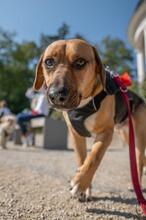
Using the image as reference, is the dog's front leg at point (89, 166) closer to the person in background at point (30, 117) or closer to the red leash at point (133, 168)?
the red leash at point (133, 168)

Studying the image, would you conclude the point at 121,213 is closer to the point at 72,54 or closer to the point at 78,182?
the point at 78,182

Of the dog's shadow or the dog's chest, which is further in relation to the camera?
the dog's chest

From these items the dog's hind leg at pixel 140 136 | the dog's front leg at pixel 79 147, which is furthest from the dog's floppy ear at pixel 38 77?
the dog's hind leg at pixel 140 136

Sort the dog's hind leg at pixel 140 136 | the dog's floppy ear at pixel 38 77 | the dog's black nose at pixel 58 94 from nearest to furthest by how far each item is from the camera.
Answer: the dog's black nose at pixel 58 94
the dog's floppy ear at pixel 38 77
the dog's hind leg at pixel 140 136

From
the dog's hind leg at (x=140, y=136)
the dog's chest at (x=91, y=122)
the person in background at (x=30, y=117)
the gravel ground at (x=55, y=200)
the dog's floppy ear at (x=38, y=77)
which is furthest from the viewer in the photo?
the person in background at (x=30, y=117)

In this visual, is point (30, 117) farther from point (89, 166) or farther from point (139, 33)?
point (139, 33)

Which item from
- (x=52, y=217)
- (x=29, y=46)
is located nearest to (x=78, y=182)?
(x=52, y=217)

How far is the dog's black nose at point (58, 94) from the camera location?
225cm

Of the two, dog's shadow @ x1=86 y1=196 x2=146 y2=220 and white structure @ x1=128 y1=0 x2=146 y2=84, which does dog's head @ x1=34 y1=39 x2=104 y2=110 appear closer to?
dog's shadow @ x1=86 y1=196 x2=146 y2=220

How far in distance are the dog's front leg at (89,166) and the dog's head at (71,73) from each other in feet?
1.39

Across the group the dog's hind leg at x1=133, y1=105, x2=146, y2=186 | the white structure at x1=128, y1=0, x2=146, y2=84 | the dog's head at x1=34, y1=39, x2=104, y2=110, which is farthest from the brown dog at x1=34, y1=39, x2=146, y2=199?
the white structure at x1=128, y1=0, x2=146, y2=84

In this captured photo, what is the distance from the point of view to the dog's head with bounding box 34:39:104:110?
2.30 meters

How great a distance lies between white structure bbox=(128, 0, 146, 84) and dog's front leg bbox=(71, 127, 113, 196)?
14804 millimetres

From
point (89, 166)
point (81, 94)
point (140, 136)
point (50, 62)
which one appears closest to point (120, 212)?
point (89, 166)
